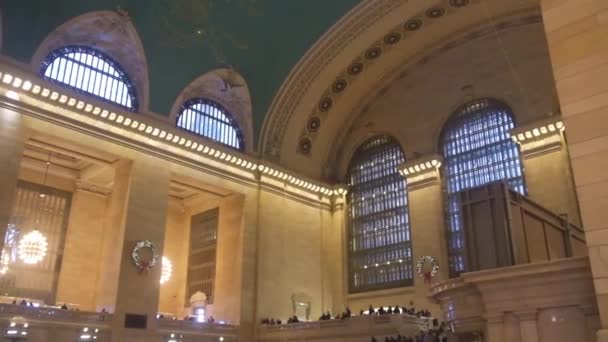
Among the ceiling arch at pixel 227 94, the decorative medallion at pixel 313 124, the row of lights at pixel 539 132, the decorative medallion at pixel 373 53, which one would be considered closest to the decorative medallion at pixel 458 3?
the decorative medallion at pixel 373 53

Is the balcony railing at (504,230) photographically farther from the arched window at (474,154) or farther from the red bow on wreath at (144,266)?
the red bow on wreath at (144,266)

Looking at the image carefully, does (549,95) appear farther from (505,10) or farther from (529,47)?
(505,10)

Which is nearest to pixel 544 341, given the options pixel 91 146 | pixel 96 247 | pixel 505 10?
pixel 91 146

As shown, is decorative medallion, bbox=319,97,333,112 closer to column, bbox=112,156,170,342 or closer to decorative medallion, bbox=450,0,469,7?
decorative medallion, bbox=450,0,469,7

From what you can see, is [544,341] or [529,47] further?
[529,47]

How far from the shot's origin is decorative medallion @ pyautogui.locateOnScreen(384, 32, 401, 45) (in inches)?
754

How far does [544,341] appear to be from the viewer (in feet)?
15.7

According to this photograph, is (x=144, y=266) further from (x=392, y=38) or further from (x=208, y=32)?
(x=392, y=38)

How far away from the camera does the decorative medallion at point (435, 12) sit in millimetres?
18266

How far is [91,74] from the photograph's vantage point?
15.8 meters

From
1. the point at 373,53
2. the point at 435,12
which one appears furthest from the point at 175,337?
the point at 435,12

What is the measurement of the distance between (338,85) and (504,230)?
14.3 meters

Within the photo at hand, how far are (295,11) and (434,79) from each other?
5914 mm

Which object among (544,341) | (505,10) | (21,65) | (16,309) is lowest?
(544,341)
